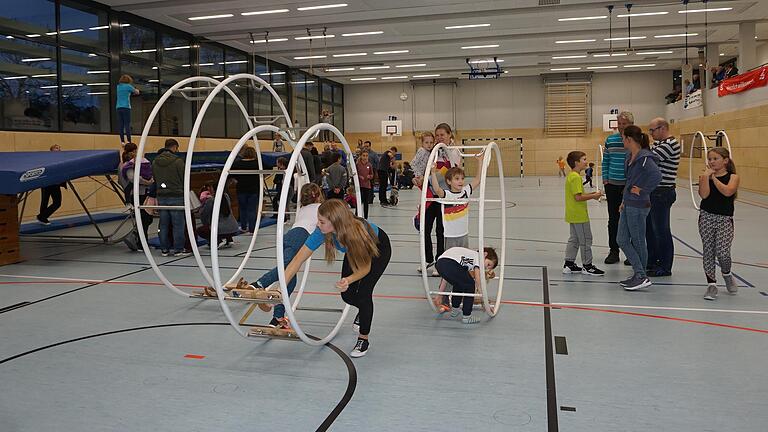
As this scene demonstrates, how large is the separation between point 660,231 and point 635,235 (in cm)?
85

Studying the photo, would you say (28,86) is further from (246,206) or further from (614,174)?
(614,174)

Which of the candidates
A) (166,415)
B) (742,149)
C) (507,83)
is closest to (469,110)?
(507,83)

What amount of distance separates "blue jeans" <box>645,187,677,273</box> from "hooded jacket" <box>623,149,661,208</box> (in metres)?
0.74

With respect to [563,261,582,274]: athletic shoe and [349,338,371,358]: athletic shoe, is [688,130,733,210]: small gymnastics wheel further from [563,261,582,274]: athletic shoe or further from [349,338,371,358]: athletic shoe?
[349,338,371,358]: athletic shoe

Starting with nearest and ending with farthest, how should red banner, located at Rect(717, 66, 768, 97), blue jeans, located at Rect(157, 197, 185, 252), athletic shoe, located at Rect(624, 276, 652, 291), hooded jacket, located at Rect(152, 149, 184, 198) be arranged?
athletic shoe, located at Rect(624, 276, 652, 291)
hooded jacket, located at Rect(152, 149, 184, 198)
blue jeans, located at Rect(157, 197, 185, 252)
red banner, located at Rect(717, 66, 768, 97)

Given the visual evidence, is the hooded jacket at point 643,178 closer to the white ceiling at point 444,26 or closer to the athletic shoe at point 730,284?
the athletic shoe at point 730,284

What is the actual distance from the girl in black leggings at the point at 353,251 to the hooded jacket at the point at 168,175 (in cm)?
394

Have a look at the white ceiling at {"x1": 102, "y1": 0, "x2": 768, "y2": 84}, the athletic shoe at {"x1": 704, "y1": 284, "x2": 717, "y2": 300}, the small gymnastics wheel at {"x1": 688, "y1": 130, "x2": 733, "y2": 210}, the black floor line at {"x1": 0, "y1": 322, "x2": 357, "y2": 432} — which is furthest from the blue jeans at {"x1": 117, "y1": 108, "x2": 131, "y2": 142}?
the athletic shoe at {"x1": 704, "y1": 284, "x2": 717, "y2": 300}

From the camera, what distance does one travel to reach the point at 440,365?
3.91m

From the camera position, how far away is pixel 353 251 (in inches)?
153

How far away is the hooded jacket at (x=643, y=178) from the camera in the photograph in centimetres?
565

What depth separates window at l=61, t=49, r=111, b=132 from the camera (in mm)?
14133

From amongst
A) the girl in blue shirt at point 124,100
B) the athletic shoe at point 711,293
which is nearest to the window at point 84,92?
the girl in blue shirt at point 124,100

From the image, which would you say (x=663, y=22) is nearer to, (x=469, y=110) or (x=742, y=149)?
(x=742, y=149)
